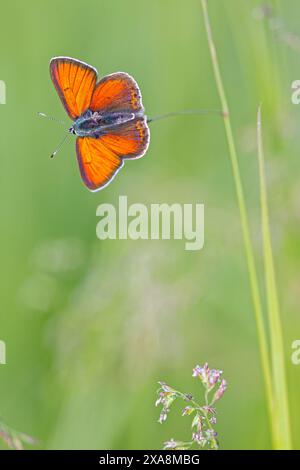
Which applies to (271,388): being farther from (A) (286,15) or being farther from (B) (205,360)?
(A) (286,15)

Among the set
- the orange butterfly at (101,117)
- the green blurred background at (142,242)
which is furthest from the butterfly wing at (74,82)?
the green blurred background at (142,242)

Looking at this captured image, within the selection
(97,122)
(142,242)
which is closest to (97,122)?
(97,122)

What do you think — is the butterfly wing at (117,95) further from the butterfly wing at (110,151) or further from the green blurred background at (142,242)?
the green blurred background at (142,242)

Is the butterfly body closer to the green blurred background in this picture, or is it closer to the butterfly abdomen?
the butterfly abdomen

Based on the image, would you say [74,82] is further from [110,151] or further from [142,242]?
[142,242]
